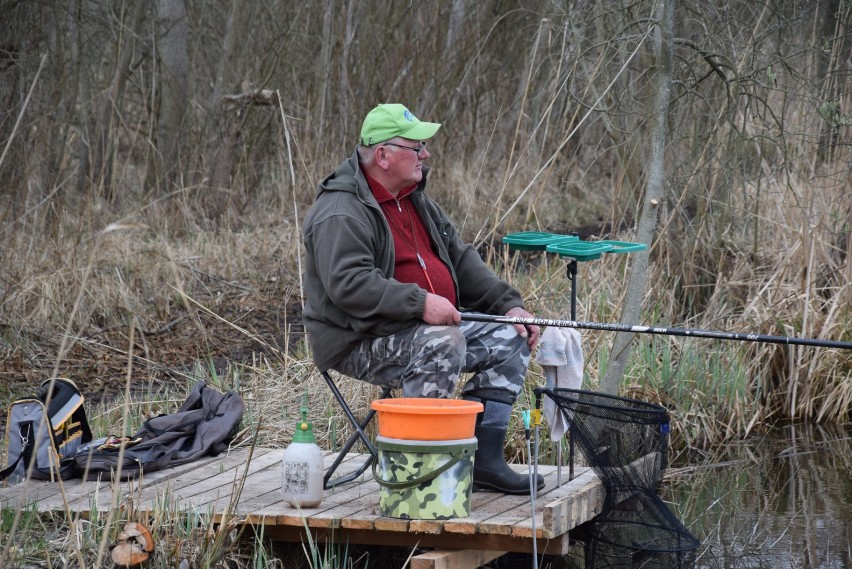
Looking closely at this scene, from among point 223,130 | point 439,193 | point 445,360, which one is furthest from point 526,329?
point 223,130

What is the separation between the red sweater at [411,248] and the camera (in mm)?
4098

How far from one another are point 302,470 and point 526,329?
94 cm

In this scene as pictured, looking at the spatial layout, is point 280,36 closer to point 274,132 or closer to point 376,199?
point 274,132

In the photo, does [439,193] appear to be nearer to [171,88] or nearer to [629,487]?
[171,88]

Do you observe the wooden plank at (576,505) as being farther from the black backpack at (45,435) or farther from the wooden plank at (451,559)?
the black backpack at (45,435)

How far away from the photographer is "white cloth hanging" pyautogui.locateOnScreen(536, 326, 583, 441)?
414 cm

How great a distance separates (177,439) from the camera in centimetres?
462

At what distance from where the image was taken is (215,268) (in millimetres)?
8703

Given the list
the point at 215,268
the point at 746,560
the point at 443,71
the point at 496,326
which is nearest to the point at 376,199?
the point at 496,326

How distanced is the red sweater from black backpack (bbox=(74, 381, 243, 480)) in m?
1.11

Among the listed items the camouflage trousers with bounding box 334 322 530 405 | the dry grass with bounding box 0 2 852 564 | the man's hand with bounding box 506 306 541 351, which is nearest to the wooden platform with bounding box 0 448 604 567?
the camouflage trousers with bounding box 334 322 530 405

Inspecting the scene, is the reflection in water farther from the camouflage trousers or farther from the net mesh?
the camouflage trousers

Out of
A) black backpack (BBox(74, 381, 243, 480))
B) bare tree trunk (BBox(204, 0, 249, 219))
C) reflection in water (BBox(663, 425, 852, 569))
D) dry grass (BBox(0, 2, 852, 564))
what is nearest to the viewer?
black backpack (BBox(74, 381, 243, 480))

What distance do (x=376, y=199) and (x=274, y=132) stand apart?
6.70 metres
